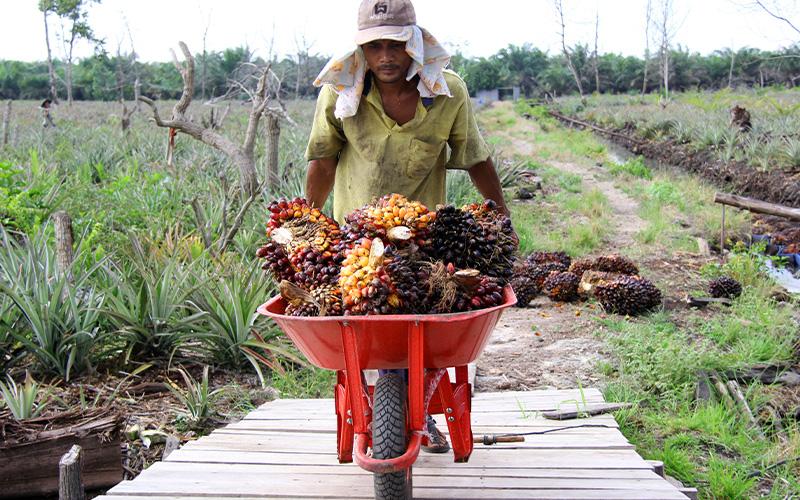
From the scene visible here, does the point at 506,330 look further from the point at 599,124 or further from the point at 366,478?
the point at 599,124

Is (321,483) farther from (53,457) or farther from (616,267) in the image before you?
(616,267)

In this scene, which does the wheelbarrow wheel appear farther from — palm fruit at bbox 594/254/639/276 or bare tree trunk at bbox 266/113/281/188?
bare tree trunk at bbox 266/113/281/188

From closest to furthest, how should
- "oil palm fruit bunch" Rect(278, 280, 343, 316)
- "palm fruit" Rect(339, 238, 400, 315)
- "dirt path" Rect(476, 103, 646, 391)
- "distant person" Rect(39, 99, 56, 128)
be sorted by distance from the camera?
"palm fruit" Rect(339, 238, 400, 315) < "oil palm fruit bunch" Rect(278, 280, 343, 316) < "dirt path" Rect(476, 103, 646, 391) < "distant person" Rect(39, 99, 56, 128)

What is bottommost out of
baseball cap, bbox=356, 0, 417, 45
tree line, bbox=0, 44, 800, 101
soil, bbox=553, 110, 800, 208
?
soil, bbox=553, 110, 800, 208

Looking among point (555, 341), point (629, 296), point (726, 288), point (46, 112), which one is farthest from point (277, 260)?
point (46, 112)

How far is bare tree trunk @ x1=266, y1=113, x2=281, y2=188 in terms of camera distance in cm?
762

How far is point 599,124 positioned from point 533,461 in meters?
28.2

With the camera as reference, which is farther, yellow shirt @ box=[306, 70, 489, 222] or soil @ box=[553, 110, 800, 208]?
soil @ box=[553, 110, 800, 208]

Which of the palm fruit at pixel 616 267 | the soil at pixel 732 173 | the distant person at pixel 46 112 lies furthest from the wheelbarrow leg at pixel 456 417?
the distant person at pixel 46 112

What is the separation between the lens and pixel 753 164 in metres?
13.8

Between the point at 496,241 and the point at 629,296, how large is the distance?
13.4ft

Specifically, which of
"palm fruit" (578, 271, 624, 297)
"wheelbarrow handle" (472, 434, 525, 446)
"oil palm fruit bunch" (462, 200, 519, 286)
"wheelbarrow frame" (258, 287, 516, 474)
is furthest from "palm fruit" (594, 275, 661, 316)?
"wheelbarrow frame" (258, 287, 516, 474)

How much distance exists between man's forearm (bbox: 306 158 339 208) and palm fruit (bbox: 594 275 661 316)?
3659mm

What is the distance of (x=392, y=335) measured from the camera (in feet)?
7.17
